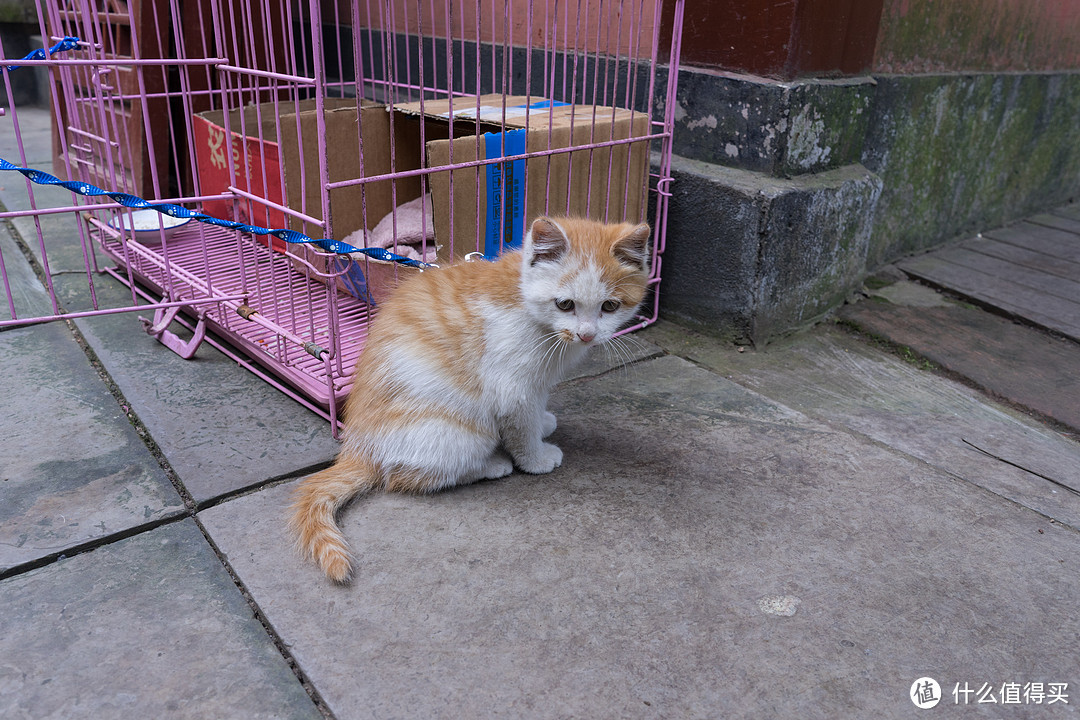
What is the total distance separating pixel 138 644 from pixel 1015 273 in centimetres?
381

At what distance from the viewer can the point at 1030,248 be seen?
387 centimetres

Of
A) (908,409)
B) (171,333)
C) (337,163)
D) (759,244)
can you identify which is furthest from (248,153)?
(908,409)

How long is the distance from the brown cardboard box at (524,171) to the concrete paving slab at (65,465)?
1.10 meters

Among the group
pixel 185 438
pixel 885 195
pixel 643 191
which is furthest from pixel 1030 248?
pixel 185 438

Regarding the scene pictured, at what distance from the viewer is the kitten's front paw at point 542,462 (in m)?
2.08

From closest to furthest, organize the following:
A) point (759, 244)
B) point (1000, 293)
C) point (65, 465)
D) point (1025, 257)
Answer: point (65, 465)
point (759, 244)
point (1000, 293)
point (1025, 257)

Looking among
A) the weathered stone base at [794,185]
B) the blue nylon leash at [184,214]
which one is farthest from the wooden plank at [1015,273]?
the blue nylon leash at [184,214]

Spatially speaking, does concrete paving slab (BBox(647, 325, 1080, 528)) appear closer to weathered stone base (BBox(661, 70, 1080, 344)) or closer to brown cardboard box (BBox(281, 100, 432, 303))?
weathered stone base (BBox(661, 70, 1080, 344))

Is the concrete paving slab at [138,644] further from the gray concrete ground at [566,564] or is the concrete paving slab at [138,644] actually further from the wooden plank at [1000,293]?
the wooden plank at [1000,293]

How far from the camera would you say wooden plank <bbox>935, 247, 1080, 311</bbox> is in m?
3.33

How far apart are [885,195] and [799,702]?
8.79 ft

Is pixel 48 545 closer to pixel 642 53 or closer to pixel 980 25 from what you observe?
pixel 642 53

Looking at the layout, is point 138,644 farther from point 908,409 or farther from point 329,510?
point 908,409

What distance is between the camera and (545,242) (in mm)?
1764
